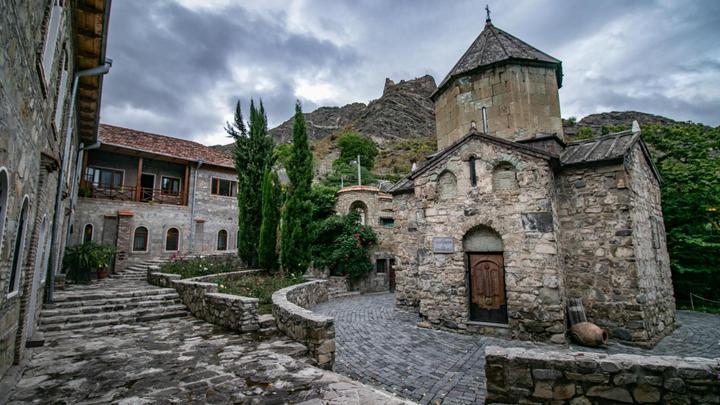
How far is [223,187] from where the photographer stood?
797 inches

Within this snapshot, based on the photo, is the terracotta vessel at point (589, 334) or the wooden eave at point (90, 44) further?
the terracotta vessel at point (589, 334)

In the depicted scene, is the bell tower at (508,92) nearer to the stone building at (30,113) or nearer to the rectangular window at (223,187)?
the stone building at (30,113)

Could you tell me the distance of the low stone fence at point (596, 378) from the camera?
317 cm

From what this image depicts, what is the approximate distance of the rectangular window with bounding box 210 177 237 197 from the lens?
19844 mm

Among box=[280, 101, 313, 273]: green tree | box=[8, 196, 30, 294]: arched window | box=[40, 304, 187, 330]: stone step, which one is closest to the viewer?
box=[8, 196, 30, 294]: arched window

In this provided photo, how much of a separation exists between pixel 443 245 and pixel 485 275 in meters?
1.33

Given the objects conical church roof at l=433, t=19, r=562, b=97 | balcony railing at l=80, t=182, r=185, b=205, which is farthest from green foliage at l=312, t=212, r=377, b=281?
balcony railing at l=80, t=182, r=185, b=205

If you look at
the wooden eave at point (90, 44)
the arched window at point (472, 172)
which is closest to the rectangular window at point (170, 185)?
the wooden eave at point (90, 44)

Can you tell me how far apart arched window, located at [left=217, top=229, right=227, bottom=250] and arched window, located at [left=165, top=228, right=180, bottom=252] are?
2.33 metres

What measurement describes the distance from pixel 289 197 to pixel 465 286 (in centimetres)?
854

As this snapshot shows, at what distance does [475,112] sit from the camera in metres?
10.4

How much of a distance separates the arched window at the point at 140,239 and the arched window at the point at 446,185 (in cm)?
1638

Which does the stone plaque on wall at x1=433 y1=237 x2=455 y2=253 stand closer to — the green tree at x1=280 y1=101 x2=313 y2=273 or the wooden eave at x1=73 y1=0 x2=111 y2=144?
the green tree at x1=280 y1=101 x2=313 y2=273

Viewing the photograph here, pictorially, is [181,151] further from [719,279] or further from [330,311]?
[719,279]
